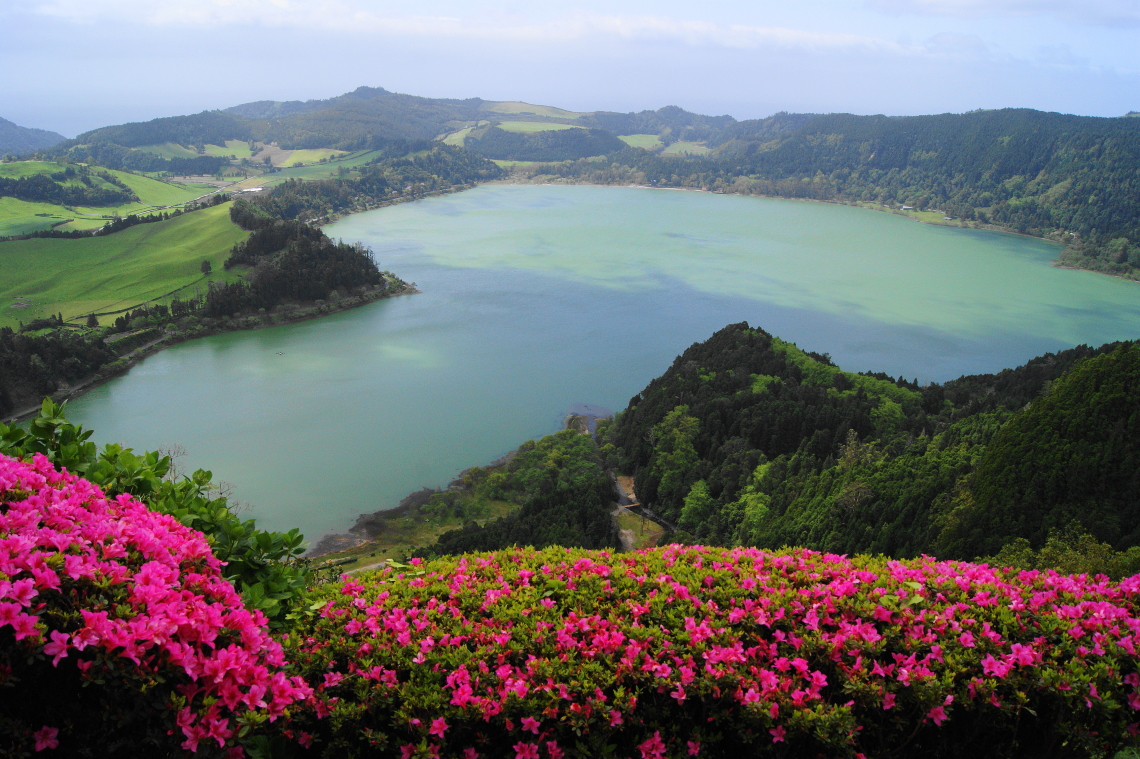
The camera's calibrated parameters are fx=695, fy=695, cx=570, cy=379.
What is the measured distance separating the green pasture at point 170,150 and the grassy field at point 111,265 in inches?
2671

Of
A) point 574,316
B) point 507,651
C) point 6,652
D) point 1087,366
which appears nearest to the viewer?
point 6,652

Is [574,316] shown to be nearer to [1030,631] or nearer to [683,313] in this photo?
[683,313]

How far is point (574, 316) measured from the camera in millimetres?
43031

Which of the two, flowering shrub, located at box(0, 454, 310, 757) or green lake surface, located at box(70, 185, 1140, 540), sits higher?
flowering shrub, located at box(0, 454, 310, 757)

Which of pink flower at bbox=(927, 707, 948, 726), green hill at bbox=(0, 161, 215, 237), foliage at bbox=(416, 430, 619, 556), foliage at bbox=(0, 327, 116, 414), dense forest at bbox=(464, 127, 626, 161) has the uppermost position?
dense forest at bbox=(464, 127, 626, 161)

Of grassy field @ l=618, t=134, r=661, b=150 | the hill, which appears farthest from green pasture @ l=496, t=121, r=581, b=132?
grassy field @ l=618, t=134, r=661, b=150

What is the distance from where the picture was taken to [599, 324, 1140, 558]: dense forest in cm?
1033

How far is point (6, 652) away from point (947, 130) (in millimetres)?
125187

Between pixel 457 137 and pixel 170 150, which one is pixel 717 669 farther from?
pixel 457 137

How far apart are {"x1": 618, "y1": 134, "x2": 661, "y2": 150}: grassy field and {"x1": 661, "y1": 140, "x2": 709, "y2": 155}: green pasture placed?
11.6 ft

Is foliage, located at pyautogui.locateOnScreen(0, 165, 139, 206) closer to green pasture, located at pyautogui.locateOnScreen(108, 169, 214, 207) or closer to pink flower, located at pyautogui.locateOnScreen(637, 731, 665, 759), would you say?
green pasture, located at pyautogui.locateOnScreen(108, 169, 214, 207)

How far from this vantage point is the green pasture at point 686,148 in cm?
14788

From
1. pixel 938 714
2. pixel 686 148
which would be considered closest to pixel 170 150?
pixel 686 148

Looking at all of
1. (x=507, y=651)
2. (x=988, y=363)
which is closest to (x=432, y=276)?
(x=988, y=363)
